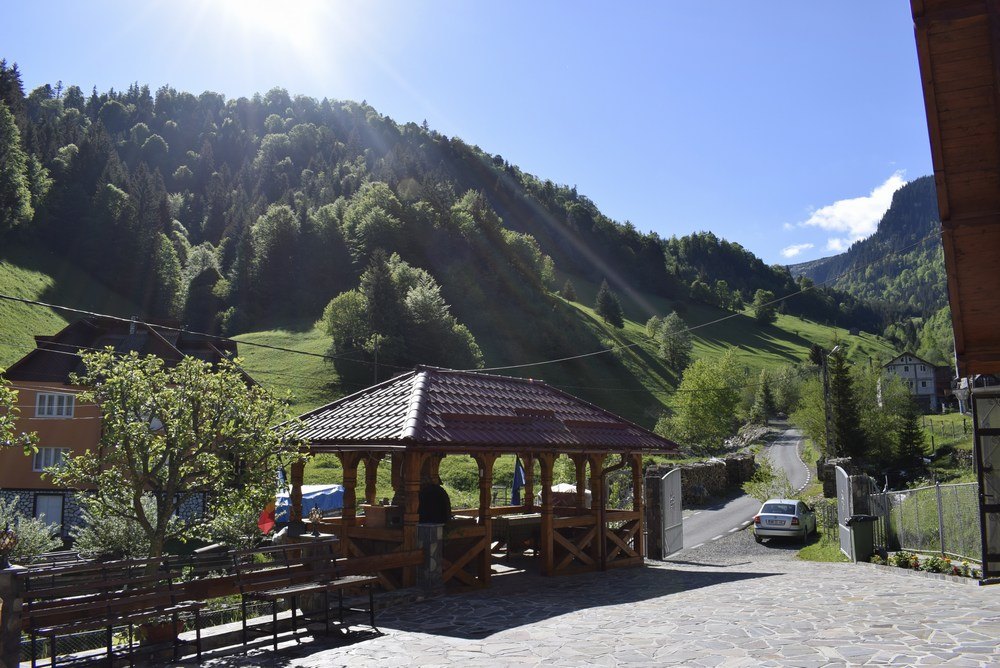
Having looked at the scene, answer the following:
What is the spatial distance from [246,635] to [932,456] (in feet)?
→ 182

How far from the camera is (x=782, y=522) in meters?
23.6

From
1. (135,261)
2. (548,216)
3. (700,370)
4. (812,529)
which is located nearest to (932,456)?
(700,370)

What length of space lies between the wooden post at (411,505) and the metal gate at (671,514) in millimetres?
9299

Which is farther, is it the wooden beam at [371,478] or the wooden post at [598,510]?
the wooden beam at [371,478]

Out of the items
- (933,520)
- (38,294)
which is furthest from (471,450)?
(38,294)

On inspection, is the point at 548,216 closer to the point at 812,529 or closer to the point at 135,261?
the point at 135,261

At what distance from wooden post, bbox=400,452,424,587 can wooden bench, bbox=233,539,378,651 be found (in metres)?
1.72

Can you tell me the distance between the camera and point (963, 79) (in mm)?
5125

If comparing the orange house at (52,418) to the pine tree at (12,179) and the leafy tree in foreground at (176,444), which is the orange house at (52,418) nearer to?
the leafy tree in foreground at (176,444)

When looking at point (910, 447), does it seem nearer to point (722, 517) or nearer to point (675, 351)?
point (722, 517)

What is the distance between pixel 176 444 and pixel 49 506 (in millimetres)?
28029

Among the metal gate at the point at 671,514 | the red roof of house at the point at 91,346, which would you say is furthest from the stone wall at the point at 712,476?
the red roof of house at the point at 91,346

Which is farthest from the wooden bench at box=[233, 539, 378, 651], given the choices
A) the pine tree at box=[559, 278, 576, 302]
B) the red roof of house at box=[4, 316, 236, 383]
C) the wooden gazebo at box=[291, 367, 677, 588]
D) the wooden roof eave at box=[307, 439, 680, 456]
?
the pine tree at box=[559, 278, 576, 302]

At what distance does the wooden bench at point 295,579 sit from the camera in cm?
897
